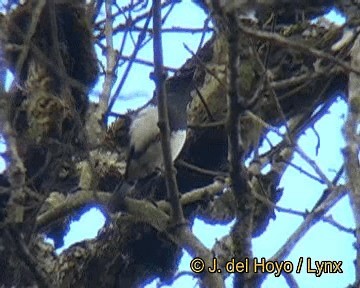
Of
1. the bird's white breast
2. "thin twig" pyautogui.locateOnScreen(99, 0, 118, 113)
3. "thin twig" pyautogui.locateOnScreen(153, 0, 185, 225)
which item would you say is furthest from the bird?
"thin twig" pyautogui.locateOnScreen(153, 0, 185, 225)

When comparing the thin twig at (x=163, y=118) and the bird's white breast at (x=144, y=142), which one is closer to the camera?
the thin twig at (x=163, y=118)

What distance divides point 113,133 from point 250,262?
81.0 inches

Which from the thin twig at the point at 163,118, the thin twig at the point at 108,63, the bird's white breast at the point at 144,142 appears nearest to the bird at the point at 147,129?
the bird's white breast at the point at 144,142

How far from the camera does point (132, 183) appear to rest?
422 cm

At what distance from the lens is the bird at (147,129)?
14.5 feet

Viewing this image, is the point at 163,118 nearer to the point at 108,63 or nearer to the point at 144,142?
the point at 108,63

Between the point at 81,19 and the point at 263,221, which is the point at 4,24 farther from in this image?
the point at 263,221

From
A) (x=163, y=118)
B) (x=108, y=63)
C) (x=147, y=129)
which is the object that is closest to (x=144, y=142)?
(x=147, y=129)

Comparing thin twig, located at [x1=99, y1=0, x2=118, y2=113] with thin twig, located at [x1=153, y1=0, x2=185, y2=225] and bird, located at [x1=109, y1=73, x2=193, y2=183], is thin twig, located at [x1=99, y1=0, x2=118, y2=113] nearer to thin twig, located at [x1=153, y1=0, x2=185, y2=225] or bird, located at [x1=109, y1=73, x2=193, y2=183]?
bird, located at [x1=109, y1=73, x2=193, y2=183]

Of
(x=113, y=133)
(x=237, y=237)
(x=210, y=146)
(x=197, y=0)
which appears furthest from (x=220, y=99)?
(x=237, y=237)

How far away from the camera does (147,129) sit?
4461mm

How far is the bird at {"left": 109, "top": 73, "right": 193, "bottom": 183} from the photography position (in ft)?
14.5

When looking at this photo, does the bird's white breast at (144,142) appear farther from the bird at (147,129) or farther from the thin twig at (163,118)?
the thin twig at (163,118)

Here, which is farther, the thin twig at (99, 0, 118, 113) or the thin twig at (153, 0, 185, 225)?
the thin twig at (99, 0, 118, 113)
